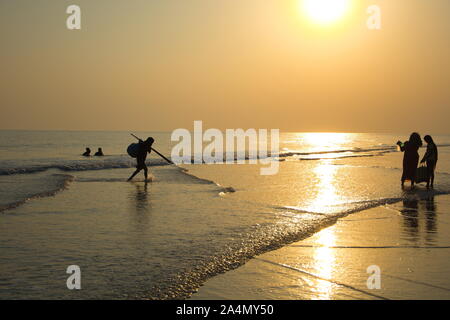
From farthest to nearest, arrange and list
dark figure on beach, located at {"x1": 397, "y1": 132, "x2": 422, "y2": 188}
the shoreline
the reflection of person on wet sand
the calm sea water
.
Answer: dark figure on beach, located at {"x1": 397, "y1": 132, "x2": 422, "y2": 188}
the reflection of person on wet sand
the calm sea water
the shoreline

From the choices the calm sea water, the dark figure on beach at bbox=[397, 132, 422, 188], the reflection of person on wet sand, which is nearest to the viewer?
the calm sea water

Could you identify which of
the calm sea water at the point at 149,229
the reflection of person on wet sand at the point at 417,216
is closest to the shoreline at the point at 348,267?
the reflection of person on wet sand at the point at 417,216

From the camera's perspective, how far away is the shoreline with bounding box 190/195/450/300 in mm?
5348

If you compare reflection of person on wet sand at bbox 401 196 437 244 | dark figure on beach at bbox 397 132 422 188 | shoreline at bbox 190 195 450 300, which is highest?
dark figure on beach at bbox 397 132 422 188

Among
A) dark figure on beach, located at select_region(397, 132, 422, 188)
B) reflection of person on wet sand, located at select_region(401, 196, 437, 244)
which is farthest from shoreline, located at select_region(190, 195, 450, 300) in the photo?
dark figure on beach, located at select_region(397, 132, 422, 188)

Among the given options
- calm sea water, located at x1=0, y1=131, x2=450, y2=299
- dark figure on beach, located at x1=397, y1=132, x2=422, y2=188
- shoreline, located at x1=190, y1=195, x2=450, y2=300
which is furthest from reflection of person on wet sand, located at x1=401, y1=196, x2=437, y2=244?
dark figure on beach, located at x1=397, y1=132, x2=422, y2=188

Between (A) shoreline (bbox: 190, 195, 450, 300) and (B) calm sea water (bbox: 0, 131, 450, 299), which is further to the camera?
(B) calm sea water (bbox: 0, 131, 450, 299)

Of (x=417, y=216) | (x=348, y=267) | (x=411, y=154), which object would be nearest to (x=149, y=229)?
(x=348, y=267)

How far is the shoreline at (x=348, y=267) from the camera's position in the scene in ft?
17.5

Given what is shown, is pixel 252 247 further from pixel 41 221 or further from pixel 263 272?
pixel 41 221

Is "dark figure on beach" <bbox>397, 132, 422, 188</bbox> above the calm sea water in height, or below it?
above

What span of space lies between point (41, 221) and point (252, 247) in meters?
5.18

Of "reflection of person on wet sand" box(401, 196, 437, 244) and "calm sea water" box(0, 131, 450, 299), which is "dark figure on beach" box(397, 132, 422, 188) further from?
"reflection of person on wet sand" box(401, 196, 437, 244)
